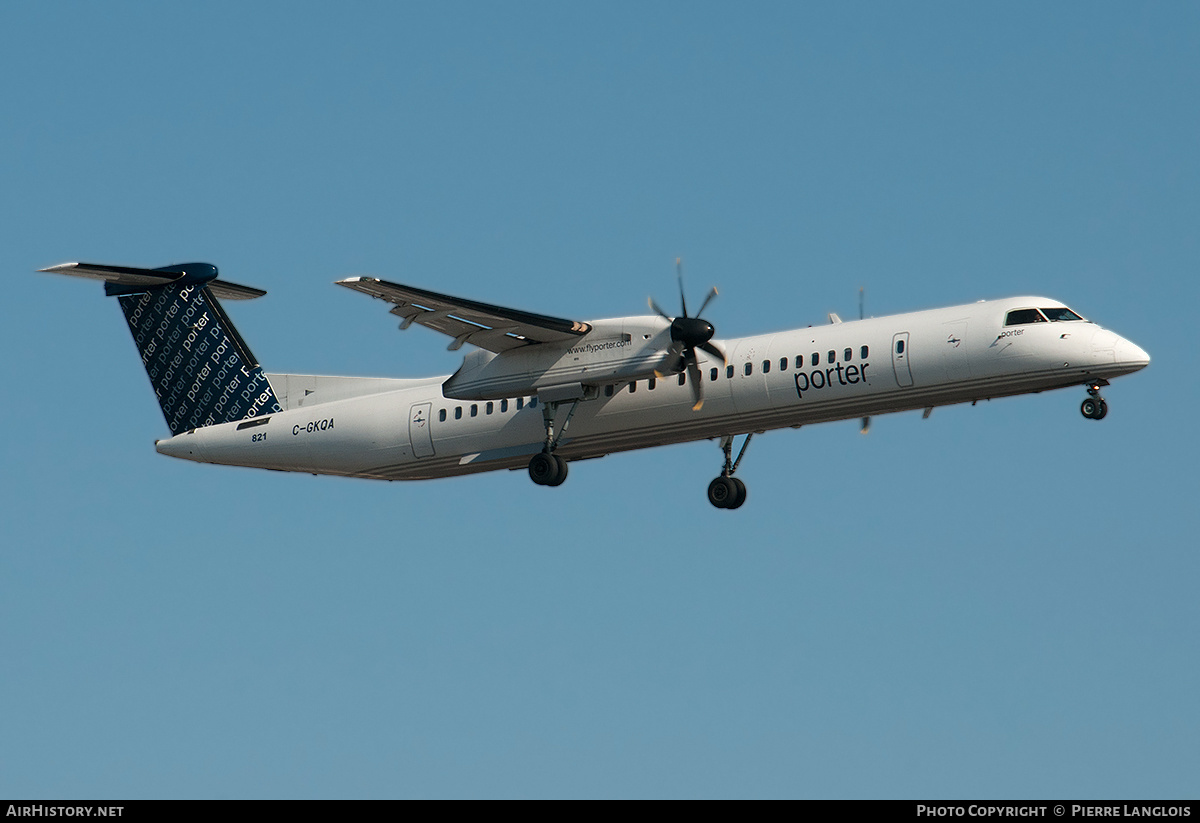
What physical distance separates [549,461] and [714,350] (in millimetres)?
4007

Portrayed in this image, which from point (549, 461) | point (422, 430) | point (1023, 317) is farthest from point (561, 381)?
point (1023, 317)

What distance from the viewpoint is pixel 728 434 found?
2894cm

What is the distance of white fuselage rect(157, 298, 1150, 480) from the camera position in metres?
26.2

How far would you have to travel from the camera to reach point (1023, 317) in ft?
86.7

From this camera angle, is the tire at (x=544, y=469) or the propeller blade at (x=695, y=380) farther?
the tire at (x=544, y=469)

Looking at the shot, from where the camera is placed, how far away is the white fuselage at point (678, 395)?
26.2 metres

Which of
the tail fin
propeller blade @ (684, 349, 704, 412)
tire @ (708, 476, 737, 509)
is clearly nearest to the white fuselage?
propeller blade @ (684, 349, 704, 412)

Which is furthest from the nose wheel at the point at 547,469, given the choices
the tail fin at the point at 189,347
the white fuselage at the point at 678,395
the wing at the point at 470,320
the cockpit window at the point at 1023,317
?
the cockpit window at the point at 1023,317

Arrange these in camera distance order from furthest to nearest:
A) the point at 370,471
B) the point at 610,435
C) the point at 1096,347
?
the point at 370,471 → the point at 610,435 → the point at 1096,347

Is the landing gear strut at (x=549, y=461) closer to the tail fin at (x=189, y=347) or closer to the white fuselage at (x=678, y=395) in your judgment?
the white fuselage at (x=678, y=395)

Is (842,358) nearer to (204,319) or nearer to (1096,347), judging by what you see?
(1096,347)
